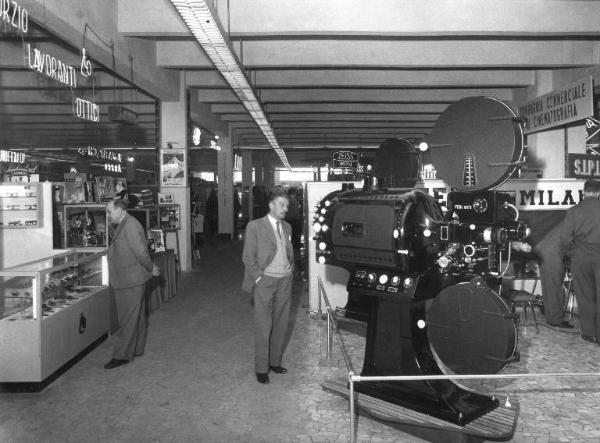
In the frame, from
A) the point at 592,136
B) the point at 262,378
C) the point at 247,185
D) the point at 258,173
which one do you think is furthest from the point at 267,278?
the point at 258,173

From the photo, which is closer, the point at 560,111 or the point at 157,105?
the point at 560,111

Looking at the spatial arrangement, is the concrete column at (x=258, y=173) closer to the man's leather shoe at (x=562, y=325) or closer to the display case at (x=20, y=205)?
the man's leather shoe at (x=562, y=325)

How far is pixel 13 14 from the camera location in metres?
4.66

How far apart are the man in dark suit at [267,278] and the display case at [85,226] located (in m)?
2.23

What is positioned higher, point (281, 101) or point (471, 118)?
point (281, 101)

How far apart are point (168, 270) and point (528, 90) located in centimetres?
807

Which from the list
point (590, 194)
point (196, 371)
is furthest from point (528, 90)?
point (196, 371)

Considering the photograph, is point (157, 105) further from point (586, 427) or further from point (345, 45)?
point (586, 427)

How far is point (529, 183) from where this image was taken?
726 centimetres

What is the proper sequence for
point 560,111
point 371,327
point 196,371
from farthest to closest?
point 560,111 < point 196,371 < point 371,327

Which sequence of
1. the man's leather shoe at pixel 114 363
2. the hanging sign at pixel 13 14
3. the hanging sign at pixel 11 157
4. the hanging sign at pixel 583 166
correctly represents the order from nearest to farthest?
the hanging sign at pixel 13 14, the man's leather shoe at pixel 114 363, the hanging sign at pixel 11 157, the hanging sign at pixel 583 166

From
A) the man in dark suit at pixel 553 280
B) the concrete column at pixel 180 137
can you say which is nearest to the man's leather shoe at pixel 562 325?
the man in dark suit at pixel 553 280

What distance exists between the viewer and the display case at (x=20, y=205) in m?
5.46

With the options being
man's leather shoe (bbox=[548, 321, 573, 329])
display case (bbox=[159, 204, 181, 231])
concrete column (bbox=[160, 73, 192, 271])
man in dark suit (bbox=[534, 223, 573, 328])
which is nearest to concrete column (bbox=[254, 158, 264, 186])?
concrete column (bbox=[160, 73, 192, 271])
